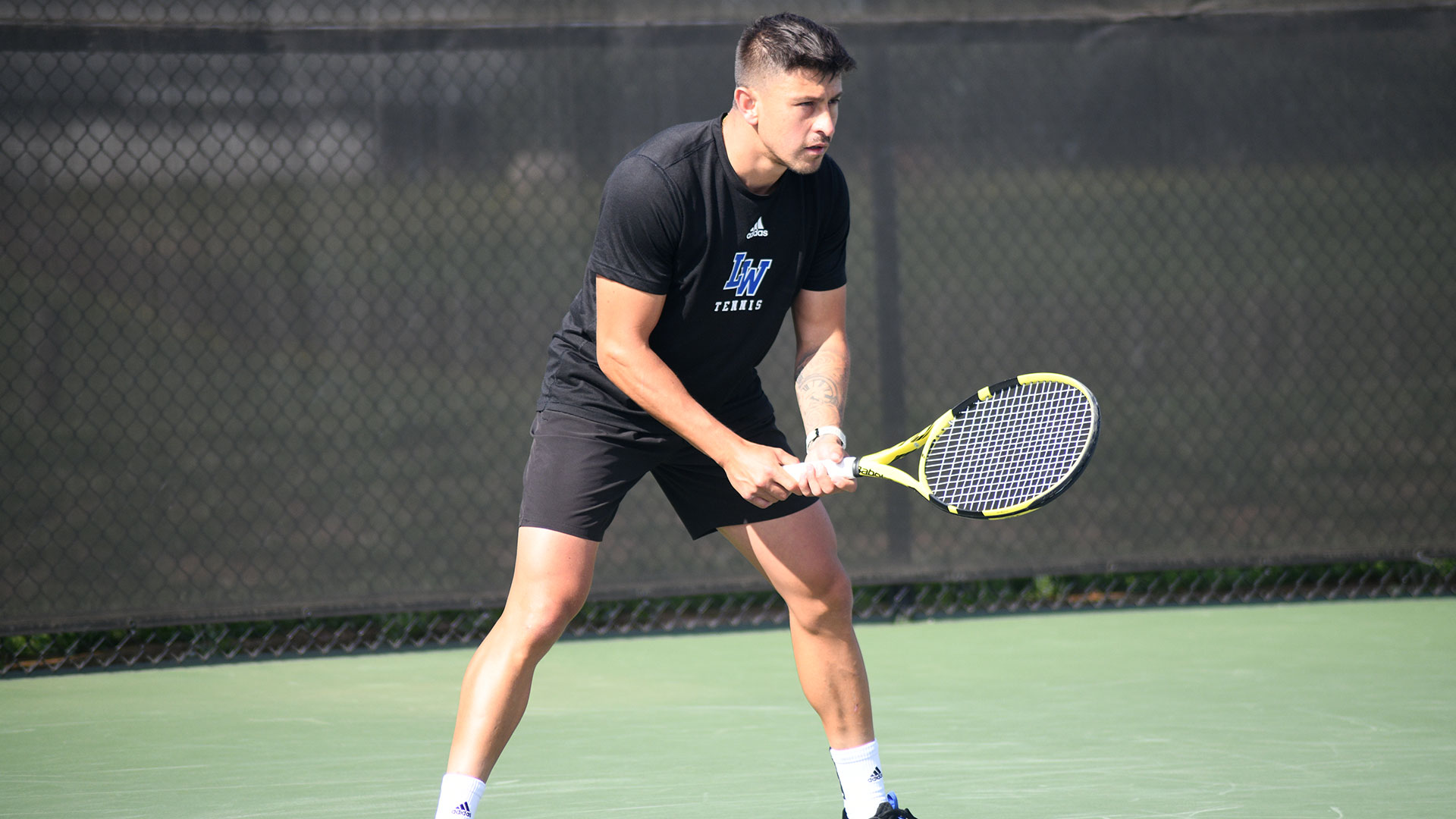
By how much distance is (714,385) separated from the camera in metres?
3.01

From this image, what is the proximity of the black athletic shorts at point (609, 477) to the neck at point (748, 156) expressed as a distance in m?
0.53

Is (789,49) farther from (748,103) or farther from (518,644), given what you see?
(518,644)

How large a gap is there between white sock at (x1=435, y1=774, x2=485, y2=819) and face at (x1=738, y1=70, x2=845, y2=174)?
128 cm

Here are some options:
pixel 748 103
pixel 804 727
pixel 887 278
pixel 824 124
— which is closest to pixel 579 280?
pixel 887 278

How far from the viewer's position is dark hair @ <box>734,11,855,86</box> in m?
2.70

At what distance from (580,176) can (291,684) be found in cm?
194

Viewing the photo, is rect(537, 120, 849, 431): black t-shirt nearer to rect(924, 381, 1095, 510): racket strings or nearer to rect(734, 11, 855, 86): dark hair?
rect(734, 11, 855, 86): dark hair

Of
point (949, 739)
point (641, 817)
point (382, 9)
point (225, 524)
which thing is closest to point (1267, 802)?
point (949, 739)

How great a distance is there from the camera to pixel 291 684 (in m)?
4.74

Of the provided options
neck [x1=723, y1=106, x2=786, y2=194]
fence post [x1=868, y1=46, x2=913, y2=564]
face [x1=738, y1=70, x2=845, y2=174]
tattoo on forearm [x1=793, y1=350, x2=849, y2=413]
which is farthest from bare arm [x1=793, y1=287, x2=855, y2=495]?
fence post [x1=868, y1=46, x2=913, y2=564]

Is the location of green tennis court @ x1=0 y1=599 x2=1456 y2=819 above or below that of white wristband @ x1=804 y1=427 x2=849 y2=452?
below

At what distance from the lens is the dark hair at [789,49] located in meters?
2.70

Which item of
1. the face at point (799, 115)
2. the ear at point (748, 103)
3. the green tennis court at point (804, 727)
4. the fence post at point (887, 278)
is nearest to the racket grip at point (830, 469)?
the face at point (799, 115)

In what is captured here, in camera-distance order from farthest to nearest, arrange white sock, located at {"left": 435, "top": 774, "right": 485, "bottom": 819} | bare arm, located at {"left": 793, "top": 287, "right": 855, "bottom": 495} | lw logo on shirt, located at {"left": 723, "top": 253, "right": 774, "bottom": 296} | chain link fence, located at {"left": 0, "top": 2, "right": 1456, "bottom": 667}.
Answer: chain link fence, located at {"left": 0, "top": 2, "right": 1456, "bottom": 667} < bare arm, located at {"left": 793, "top": 287, "right": 855, "bottom": 495} < lw logo on shirt, located at {"left": 723, "top": 253, "right": 774, "bottom": 296} < white sock, located at {"left": 435, "top": 774, "right": 485, "bottom": 819}
